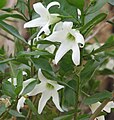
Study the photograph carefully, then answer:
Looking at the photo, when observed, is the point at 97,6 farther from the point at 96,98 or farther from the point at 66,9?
the point at 96,98

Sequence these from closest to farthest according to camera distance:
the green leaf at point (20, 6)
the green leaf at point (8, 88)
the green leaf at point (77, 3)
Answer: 1. the green leaf at point (77, 3)
2. the green leaf at point (8, 88)
3. the green leaf at point (20, 6)

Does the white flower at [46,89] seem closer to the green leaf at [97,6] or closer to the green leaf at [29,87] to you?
the green leaf at [29,87]

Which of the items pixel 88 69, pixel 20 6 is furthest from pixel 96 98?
pixel 20 6

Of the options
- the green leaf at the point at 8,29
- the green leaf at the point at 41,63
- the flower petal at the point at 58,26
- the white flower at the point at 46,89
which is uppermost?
the flower petal at the point at 58,26

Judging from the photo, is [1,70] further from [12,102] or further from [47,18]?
[47,18]

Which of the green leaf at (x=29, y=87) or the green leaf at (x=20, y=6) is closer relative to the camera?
the green leaf at (x=29, y=87)

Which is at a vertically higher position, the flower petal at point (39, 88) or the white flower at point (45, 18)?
the white flower at point (45, 18)

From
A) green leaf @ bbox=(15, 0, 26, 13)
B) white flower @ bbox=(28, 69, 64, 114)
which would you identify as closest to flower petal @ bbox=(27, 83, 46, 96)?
white flower @ bbox=(28, 69, 64, 114)

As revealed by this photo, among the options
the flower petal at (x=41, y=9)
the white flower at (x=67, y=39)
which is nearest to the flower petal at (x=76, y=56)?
the white flower at (x=67, y=39)
